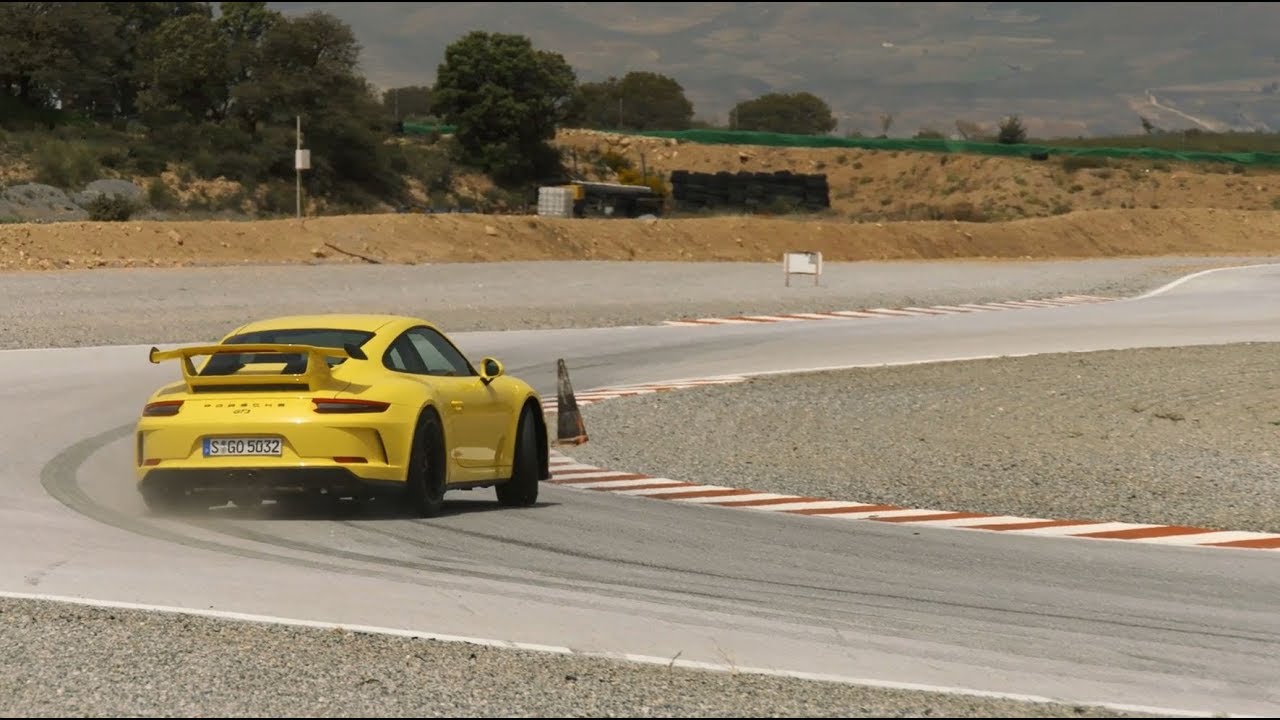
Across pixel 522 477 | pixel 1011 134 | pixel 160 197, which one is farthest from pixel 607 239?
pixel 1011 134

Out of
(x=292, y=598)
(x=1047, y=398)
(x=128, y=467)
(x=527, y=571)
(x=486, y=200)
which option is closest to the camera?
(x=292, y=598)

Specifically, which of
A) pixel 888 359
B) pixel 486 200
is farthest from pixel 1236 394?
pixel 486 200

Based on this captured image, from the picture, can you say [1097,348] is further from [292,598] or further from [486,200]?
[486,200]

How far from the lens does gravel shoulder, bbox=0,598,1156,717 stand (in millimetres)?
6930

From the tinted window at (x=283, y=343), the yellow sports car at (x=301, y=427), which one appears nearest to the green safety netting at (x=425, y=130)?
the tinted window at (x=283, y=343)

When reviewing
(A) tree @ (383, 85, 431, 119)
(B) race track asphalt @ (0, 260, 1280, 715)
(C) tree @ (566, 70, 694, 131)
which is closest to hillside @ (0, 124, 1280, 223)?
(B) race track asphalt @ (0, 260, 1280, 715)

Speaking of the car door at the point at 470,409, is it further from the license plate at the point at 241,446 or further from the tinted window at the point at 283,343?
the license plate at the point at 241,446

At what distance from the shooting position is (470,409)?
42.0 feet

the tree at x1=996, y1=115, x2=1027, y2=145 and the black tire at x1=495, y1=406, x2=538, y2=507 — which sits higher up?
the tree at x1=996, y1=115, x2=1027, y2=145

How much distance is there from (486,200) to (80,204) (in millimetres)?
24443

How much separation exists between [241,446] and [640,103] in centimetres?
16413

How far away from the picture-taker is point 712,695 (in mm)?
7219

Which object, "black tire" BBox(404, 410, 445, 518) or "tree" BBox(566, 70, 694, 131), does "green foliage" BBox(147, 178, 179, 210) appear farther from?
"tree" BBox(566, 70, 694, 131)

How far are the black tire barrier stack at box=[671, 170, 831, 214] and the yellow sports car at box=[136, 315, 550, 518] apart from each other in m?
67.1
